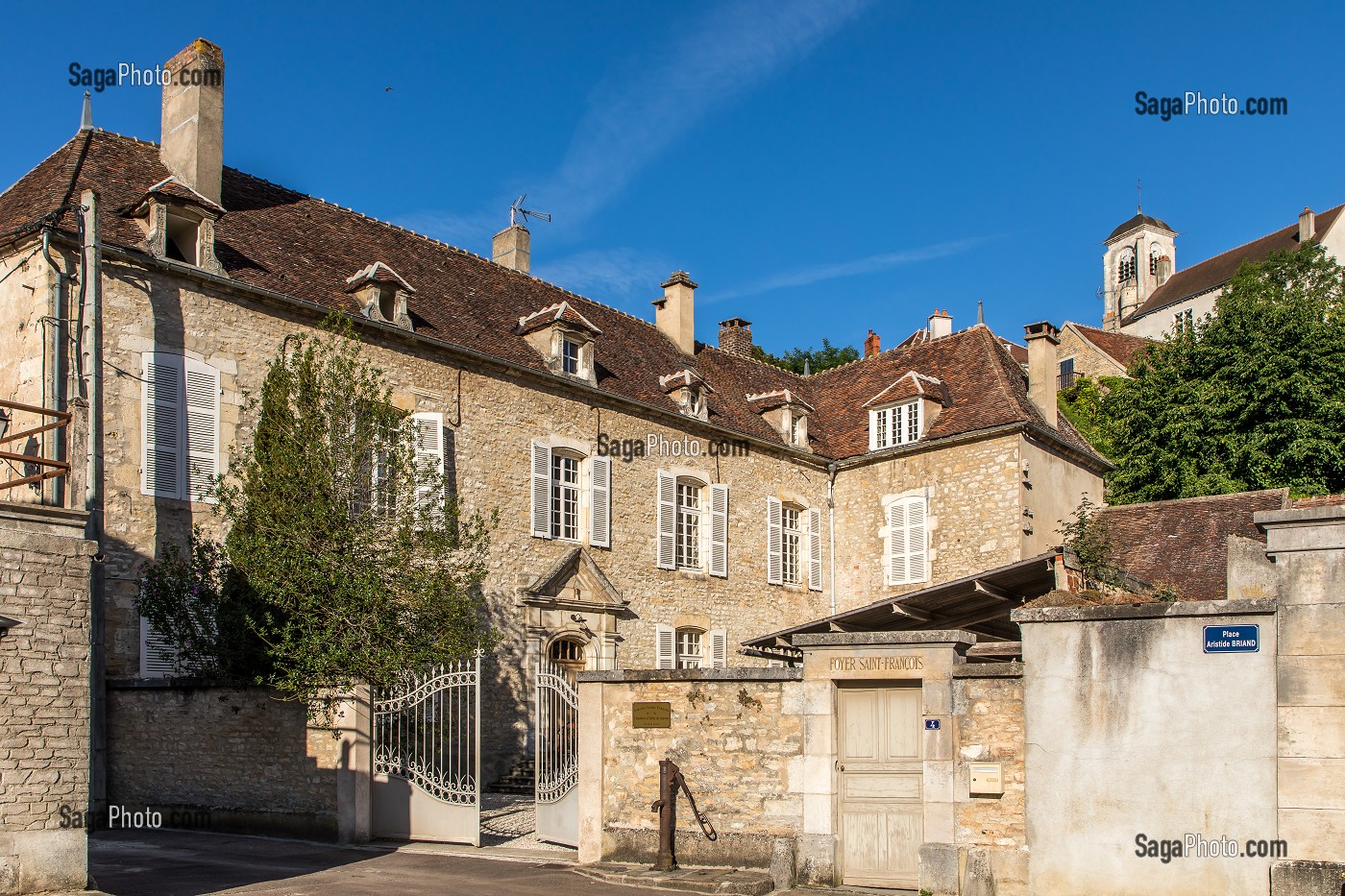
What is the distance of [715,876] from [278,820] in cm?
580

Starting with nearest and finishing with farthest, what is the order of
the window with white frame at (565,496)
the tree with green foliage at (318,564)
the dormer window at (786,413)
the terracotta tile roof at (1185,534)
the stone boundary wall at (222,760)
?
the stone boundary wall at (222,760)
the tree with green foliage at (318,564)
the terracotta tile roof at (1185,534)
the window with white frame at (565,496)
the dormer window at (786,413)

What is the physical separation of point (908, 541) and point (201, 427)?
14.0 m

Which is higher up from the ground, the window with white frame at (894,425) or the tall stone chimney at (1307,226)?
the tall stone chimney at (1307,226)

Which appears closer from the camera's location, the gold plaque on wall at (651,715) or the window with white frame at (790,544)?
the gold plaque on wall at (651,715)

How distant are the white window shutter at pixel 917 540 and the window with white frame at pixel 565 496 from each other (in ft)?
23.8

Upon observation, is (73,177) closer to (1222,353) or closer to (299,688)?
(299,688)

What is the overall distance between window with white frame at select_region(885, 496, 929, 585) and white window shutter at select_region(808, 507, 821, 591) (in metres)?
1.64

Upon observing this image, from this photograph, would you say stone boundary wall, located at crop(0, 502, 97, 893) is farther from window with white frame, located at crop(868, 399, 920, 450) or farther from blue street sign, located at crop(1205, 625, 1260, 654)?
window with white frame, located at crop(868, 399, 920, 450)

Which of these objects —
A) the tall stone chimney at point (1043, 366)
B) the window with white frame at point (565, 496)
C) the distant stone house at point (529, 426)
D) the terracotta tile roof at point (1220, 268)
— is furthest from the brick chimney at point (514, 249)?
the terracotta tile roof at point (1220, 268)

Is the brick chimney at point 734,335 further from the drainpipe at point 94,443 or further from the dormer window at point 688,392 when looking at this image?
the drainpipe at point 94,443

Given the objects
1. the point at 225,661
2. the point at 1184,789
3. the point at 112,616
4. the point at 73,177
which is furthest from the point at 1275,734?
the point at 73,177

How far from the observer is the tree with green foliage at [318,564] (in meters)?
14.5

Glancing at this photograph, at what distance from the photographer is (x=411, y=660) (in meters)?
14.6

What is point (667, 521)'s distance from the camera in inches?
901
